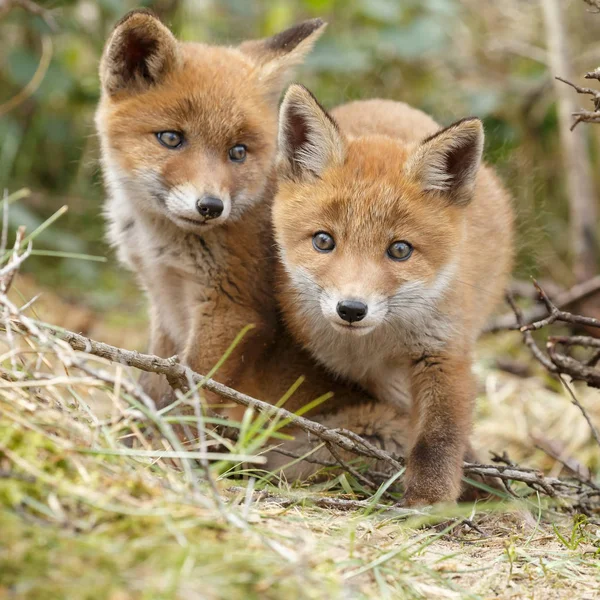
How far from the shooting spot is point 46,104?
21.5ft

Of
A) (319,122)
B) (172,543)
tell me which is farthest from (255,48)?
(172,543)

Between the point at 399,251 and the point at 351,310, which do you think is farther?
the point at 399,251

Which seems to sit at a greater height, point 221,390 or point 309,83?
point 309,83

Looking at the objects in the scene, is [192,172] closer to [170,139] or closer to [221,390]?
[170,139]

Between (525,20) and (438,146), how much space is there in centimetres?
546

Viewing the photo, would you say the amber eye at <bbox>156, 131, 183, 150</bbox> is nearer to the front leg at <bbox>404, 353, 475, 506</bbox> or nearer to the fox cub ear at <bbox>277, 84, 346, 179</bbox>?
the fox cub ear at <bbox>277, 84, 346, 179</bbox>

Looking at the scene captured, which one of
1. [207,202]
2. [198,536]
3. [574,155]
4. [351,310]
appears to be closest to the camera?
[198,536]

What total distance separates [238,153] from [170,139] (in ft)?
1.02

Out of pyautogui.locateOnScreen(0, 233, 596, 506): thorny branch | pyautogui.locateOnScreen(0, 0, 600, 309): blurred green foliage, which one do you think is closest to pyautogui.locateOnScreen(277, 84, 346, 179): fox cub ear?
pyautogui.locateOnScreen(0, 233, 596, 506): thorny branch

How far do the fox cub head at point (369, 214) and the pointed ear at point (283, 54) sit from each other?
1.97 feet

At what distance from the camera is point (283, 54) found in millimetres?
3869

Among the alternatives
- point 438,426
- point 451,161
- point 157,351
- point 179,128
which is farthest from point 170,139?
point 438,426

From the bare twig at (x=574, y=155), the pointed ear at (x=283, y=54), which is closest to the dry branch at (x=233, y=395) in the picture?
the pointed ear at (x=283, y=54)

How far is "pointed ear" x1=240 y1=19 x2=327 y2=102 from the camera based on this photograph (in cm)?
381
